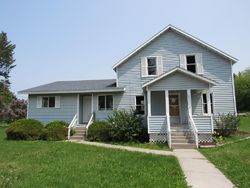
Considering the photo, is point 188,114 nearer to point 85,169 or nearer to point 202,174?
point 202,174

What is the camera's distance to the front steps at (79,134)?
17.6 meters

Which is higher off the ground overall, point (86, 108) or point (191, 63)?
point (191, 63)

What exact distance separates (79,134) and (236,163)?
1164cm

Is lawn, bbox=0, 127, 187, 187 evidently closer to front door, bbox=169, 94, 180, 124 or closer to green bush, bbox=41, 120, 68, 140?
green bush, bbox=41, 120, 68, 140

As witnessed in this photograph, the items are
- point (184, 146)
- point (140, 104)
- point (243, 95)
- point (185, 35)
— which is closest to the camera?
point (184, 146)

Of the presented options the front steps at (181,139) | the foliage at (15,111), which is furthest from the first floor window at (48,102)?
the foliage at (15,111)

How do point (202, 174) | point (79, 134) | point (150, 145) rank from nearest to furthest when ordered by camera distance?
point (202, 174), point (150, 145), point (79, 134)

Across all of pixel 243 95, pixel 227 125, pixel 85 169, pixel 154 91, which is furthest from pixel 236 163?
pixel 243 95

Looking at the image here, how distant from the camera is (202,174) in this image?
7902 mm

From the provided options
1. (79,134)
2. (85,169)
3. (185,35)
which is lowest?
(85,169)

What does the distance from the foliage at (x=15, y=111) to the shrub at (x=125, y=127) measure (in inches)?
973

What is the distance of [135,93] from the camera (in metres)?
19.3

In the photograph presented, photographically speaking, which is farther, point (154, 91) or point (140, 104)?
point (140, 104)

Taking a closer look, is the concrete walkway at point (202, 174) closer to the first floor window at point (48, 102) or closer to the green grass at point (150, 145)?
the green grass at point (150, 145)
